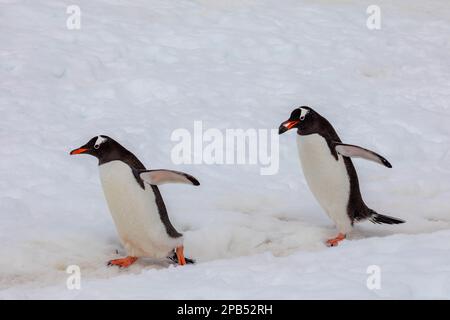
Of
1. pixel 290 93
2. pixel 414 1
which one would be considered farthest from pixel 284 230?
pixel 414 1

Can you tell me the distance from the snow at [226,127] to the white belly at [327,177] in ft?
0.71

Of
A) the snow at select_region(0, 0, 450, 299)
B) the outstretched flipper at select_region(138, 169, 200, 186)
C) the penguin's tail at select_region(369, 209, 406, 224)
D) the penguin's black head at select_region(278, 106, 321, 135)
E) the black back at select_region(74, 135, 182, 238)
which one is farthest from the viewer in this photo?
the penguin's tail at select_region(369, 209, 406, 224)

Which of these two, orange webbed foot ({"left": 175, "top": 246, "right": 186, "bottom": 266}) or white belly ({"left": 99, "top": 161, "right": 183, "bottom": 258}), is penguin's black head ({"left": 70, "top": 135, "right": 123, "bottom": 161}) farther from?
orange webbed foot ({"left": 175, "top": 246, "right": 186, "bottom": 266})

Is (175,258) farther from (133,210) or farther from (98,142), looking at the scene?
(98,142)

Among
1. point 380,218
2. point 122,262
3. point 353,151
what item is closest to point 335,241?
point 380,218

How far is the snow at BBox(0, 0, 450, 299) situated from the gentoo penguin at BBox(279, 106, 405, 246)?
→ 0.75ft

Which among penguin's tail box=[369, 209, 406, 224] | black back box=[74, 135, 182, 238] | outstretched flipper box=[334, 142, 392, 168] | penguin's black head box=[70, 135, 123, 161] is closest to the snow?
penguin's tail box=[369, 209, 406, 224]

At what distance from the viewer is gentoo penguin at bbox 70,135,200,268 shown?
489 cm

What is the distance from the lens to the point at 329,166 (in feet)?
17.7

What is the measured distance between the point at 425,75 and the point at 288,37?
1.81 metres

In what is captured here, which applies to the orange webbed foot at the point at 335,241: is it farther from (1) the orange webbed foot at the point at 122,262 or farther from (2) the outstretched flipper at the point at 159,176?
(1) the orange webbed foot at the point at 122,262

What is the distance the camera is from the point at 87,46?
30.3 ft

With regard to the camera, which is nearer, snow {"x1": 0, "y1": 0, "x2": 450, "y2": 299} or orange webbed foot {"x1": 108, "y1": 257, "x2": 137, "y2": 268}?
snow {"x1": 0, "y1": 0, "x2": 450, "y2": 299}

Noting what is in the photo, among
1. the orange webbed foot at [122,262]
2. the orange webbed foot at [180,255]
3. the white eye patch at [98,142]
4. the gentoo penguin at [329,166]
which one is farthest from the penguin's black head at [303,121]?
the orange webbed foot at [122,262]
